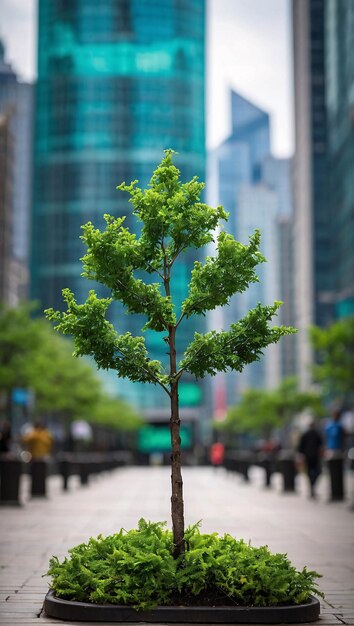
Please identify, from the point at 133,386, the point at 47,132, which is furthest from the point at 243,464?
the point at 47,132

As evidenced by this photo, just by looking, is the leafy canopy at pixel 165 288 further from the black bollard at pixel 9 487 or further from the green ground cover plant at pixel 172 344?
the black bollard at pixel 9 487

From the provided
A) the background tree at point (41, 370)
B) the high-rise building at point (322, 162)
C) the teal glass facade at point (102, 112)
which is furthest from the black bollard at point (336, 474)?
the teal glass facade at point (102, 112)

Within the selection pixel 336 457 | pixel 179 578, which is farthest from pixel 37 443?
pixel 179 578

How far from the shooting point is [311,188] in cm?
13862

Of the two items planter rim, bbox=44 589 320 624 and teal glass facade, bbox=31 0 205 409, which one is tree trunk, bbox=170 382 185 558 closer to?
planter rim, bbox=44 589 320 624

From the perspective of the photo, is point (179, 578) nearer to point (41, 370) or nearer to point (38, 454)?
point (38, 454)

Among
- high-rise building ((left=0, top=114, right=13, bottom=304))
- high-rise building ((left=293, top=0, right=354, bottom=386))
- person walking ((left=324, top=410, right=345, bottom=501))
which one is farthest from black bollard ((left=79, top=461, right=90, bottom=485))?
high-rise building ((left=0, top=114, right=13, bottom=304))

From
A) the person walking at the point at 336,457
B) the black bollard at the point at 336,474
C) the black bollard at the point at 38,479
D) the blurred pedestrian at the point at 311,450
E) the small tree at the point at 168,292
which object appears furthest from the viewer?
the blurred pedestrian at the point at 311,450

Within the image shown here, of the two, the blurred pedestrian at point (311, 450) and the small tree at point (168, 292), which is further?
the blurred pedestrian at point (311, 450)

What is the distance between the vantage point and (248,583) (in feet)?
26.7

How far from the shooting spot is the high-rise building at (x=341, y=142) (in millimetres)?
109938

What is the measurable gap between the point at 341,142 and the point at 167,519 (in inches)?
4085

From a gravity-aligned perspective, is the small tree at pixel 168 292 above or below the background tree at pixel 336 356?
below

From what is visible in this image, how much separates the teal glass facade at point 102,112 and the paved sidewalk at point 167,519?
390 feet
